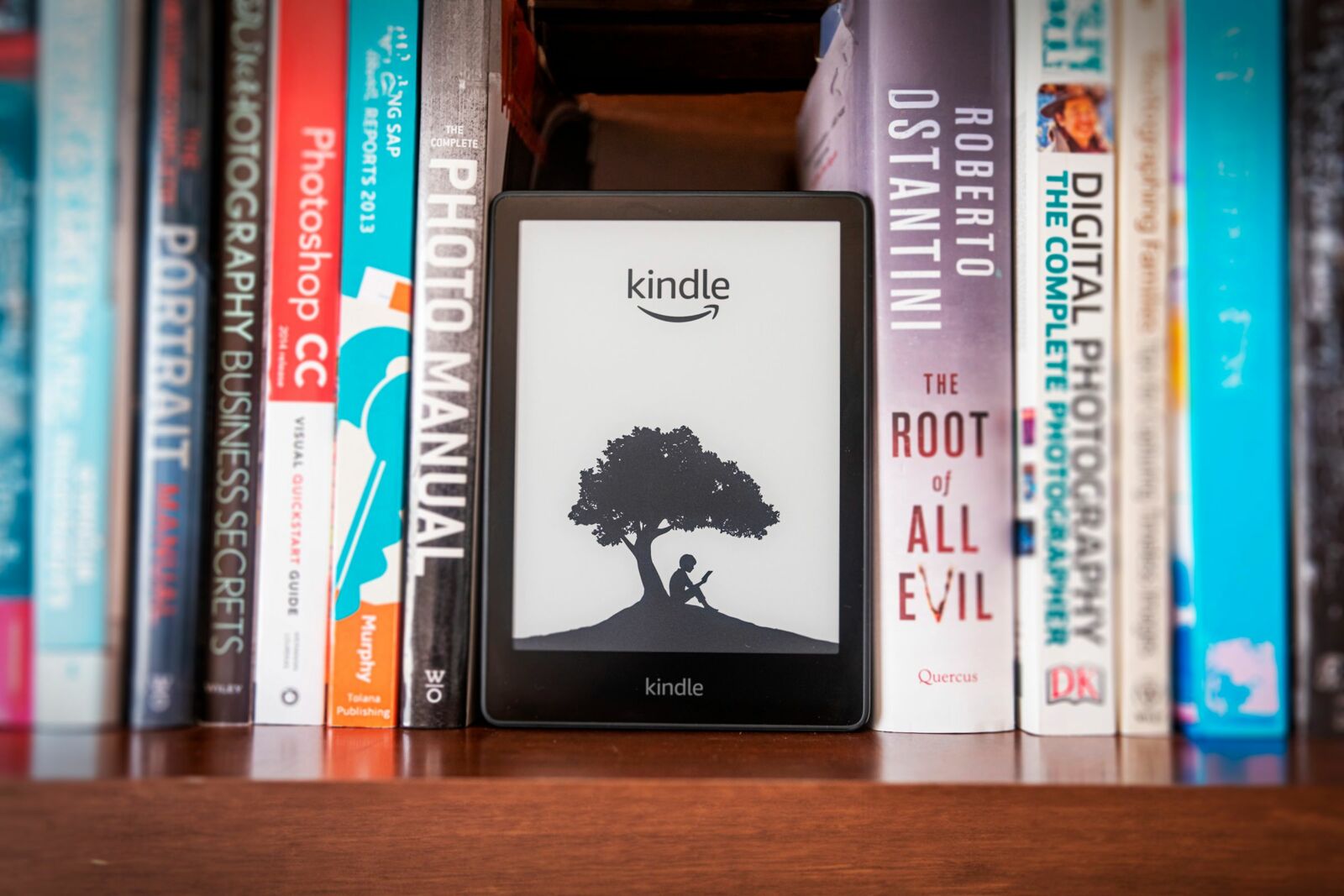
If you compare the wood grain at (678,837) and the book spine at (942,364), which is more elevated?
the book spine at (942,364)

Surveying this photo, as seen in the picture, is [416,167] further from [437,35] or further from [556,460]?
[556,460]

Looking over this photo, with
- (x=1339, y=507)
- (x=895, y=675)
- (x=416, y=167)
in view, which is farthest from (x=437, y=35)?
(x=1339, y=507)

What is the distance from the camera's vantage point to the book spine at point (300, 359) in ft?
1.83

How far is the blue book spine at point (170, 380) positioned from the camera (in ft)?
1.73

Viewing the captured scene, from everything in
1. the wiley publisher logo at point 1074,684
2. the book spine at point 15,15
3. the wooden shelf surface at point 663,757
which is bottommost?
the wooden shelf surface at point 663,757

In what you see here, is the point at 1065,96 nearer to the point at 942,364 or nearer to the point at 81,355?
the point at 942,364

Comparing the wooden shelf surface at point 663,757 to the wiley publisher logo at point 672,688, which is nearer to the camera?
the wooden shelf surface at point 663,757

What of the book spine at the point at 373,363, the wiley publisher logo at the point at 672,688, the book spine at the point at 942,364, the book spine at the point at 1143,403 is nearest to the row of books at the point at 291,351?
the book spine at the point at 373,363

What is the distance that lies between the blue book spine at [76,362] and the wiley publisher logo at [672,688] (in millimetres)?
291

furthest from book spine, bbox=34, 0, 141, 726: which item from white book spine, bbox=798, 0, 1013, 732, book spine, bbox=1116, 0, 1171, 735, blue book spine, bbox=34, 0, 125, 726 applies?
book spine, bbox=1116, 0, 1171, 735

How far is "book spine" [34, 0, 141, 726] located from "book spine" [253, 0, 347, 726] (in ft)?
0.25

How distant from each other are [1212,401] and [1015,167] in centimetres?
17

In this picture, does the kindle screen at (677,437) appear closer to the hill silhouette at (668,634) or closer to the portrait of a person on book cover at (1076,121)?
the hill silhouette at (668,634)

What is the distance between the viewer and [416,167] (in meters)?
0.57
